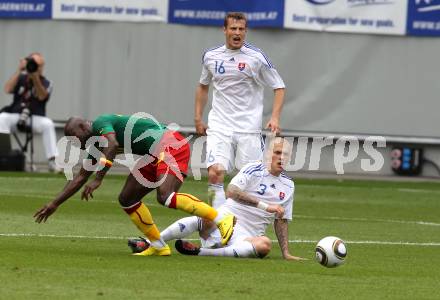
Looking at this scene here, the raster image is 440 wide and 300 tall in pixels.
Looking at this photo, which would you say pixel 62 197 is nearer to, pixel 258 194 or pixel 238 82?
pixel 258 194

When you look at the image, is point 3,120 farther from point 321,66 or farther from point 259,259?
point 259,259

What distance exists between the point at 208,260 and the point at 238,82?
3.35 m

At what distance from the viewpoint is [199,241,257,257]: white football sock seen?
1349 centimetres

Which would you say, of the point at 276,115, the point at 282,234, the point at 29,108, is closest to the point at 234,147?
the point at 276,115

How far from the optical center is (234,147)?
52.6 ft

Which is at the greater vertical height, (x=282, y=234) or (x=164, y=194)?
(x=164, y=194)

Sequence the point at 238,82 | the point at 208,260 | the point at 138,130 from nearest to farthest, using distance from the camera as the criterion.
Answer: the point at 208,260
the point at 138,130
the point at 238,82

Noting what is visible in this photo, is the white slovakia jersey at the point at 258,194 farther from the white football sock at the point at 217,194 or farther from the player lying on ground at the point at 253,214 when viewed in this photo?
the white football sock at the point at 217,194

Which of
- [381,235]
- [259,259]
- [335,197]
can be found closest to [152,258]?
[259,259]

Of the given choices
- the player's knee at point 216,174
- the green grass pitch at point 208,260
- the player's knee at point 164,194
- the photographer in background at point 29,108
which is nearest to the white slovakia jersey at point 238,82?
the player's knee at point 216,174

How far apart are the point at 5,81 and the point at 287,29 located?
5.45m

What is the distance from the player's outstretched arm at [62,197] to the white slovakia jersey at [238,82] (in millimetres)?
3443

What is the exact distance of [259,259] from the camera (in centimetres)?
1341

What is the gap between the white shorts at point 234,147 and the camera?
52.0ft
